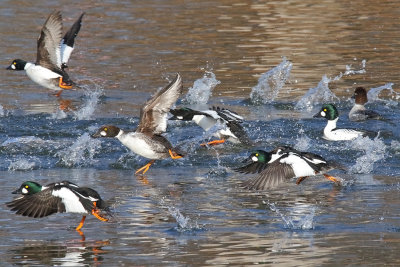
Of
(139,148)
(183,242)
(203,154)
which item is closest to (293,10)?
(203,154)

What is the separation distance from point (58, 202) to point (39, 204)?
0.55ft

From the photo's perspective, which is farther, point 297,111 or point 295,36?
point 295,36

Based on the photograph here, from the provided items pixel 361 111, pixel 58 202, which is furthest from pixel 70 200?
pixel 361 111

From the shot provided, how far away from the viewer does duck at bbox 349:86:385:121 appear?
493 inches

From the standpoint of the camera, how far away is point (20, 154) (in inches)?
428

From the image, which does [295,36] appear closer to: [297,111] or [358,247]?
[297,111]

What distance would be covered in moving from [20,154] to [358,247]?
524 cm

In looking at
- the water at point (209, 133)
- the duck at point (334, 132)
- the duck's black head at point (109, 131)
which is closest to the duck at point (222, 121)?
the water at point (209, 133)

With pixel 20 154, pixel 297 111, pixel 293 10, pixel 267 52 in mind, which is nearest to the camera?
pixel 20 154

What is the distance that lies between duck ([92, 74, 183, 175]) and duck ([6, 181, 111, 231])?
2035mm

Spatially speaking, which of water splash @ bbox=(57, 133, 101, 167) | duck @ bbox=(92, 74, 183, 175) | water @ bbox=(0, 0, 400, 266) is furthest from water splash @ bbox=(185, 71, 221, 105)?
duck @ bbox=(92, 74, 183, 175)

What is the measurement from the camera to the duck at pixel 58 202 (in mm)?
7566

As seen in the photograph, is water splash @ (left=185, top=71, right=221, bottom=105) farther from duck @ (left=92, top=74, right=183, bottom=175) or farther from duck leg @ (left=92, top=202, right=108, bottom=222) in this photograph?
duck leg @ (left=92, top=202, right=108, bottom=222)

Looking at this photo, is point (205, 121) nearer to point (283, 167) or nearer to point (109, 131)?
point (109, 131)
